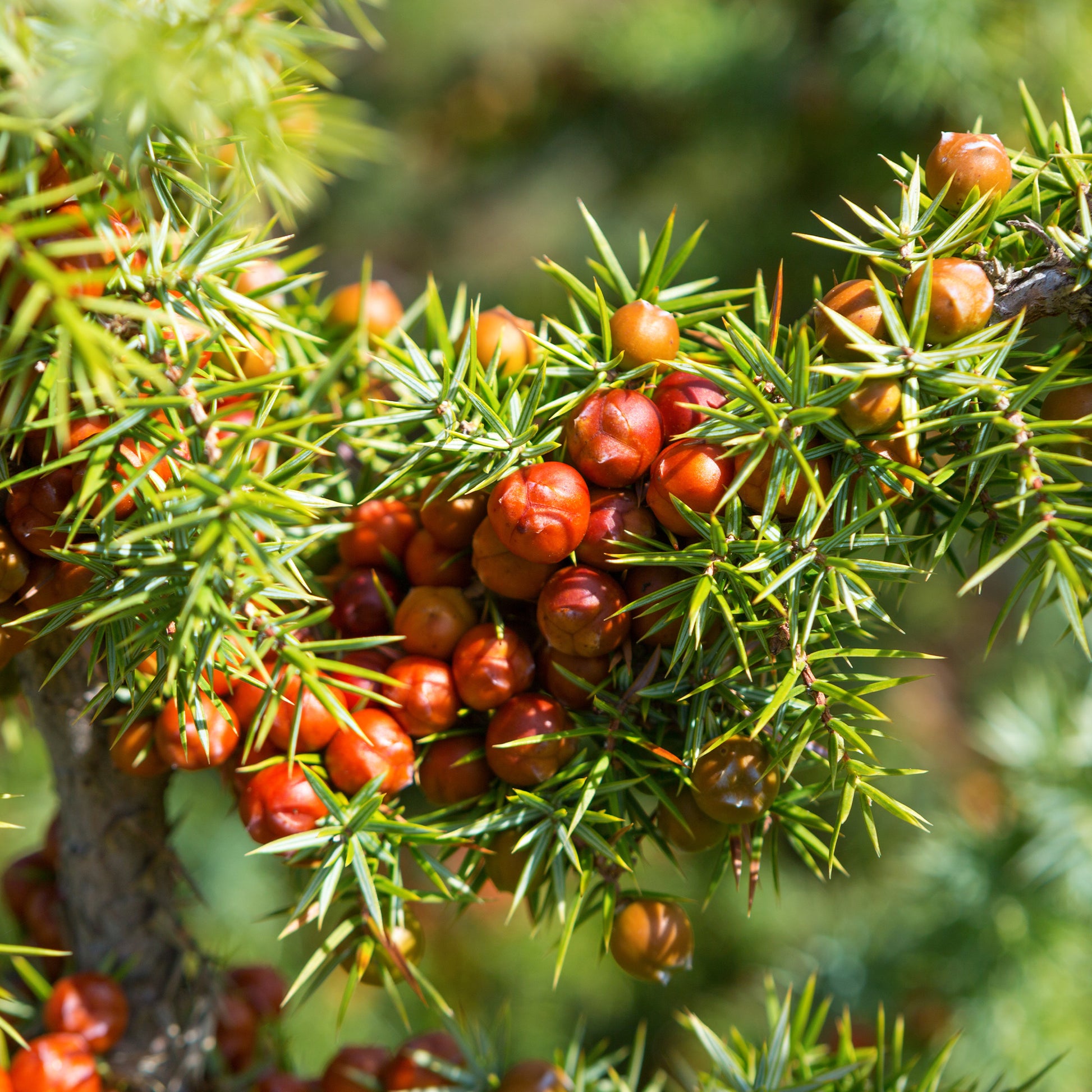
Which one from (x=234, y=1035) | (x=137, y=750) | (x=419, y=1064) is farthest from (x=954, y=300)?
(x=234, y=1035)

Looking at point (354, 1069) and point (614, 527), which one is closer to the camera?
point (614, 527)

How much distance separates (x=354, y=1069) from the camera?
619mm

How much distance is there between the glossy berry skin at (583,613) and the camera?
0.42m

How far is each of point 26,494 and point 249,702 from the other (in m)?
0.15

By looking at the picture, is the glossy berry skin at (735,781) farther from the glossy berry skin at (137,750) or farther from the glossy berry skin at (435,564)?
the glossy berry skin at (137,750)

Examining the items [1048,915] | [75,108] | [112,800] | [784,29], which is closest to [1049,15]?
[784,29]

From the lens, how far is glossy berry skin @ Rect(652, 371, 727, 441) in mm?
427

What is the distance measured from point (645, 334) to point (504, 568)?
14 cm

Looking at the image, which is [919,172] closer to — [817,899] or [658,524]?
[658,524]

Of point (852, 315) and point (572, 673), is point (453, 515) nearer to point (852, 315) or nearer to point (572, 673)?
point (572, 673)

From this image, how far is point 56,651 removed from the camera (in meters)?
0.52

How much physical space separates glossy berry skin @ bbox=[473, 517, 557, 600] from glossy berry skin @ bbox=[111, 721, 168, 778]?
0.71 ft

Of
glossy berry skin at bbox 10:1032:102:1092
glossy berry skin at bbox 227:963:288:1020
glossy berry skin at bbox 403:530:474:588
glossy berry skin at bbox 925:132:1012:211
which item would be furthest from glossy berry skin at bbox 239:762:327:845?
glossy berry skin at bbox 925:132:1012:211

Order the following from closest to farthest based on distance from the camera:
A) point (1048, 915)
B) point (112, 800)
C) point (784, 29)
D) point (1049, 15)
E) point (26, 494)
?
point (26, 494), point (112, 800), point (1048, 915), point (1049, 15), point (784, 29)
